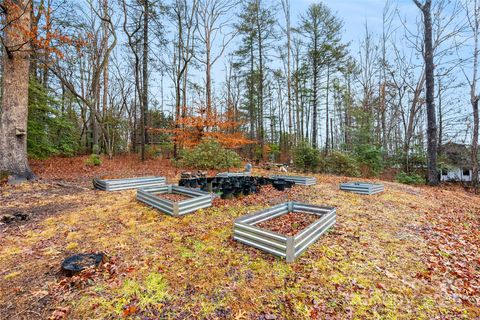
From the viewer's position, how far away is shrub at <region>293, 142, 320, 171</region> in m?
9.39

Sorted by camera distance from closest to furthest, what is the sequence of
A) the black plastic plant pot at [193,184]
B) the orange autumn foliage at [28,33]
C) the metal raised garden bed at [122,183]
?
1. the orange autumn foliage at [28,33]
2. the metal raised garden bed at [122,183]
3. the black plastic plant pot at [193,184]

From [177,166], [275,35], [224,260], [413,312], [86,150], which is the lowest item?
[413,312]

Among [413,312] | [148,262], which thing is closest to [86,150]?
[148,262]

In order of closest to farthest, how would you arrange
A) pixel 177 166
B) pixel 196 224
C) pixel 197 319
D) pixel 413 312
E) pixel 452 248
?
pixel 197 319 < pixel 413 312 < pixel 452 248 < pixel 196 224 < pixel 177 166

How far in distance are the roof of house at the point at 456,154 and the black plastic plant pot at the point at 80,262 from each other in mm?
15615

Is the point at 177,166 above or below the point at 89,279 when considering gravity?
above

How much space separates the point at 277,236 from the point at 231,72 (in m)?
18.5

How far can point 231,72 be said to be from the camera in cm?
1850

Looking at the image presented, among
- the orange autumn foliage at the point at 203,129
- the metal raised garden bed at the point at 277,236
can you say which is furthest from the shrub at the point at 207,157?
the metal raised garden bed at the point at 277,236

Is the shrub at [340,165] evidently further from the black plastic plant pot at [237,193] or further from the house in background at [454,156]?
the black plastic plant pot at [237,193]

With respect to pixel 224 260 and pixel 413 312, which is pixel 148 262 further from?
pixel 413 312

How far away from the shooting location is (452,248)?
2.80 metres

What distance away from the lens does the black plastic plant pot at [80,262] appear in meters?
1.95

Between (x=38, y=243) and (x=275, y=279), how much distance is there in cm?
300
